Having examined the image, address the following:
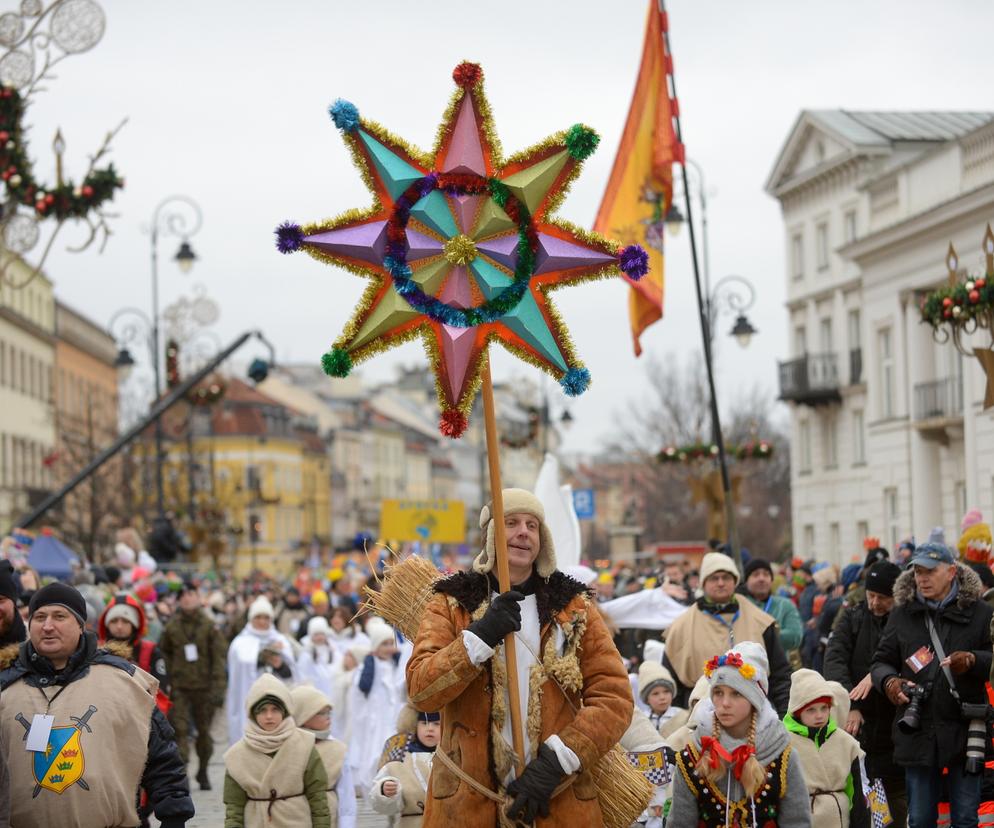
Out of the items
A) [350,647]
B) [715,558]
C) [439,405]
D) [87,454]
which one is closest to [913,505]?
[87,454]

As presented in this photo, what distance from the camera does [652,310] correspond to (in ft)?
74.5

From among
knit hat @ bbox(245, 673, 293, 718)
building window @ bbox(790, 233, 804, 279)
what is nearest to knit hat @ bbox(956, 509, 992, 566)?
knit hat @ bbox(245, 673, 293, 718)

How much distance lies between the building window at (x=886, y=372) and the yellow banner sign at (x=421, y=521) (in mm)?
14876

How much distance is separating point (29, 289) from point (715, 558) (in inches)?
2791

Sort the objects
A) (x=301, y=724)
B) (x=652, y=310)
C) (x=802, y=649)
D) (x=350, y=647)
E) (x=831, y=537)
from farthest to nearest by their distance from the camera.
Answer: (x=831, y=537) < (x=652, y=310) < (x=350, y=647) < (x=802, y=649) < (x=301, y=724)

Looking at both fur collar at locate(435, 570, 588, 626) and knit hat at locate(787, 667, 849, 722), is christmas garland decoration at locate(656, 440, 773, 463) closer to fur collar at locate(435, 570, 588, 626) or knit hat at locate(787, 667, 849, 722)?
knit hat at locate(787, 667, 849, 722)

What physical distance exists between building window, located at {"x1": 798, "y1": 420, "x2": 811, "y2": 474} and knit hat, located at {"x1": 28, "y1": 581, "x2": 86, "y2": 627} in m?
51.6

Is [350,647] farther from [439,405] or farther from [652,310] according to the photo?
[439,405]

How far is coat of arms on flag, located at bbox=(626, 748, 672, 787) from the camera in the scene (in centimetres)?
1062

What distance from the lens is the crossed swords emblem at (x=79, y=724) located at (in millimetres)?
7094

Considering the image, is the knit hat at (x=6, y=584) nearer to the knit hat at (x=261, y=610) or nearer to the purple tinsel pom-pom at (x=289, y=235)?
the purple tinsel pom-pom at (x=289, y=235)

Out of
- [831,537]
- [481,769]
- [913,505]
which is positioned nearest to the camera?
[481,769]

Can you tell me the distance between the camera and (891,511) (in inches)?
1964

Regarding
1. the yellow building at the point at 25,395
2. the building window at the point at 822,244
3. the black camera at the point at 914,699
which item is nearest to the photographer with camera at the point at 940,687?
the black camera at the point at 914,699
